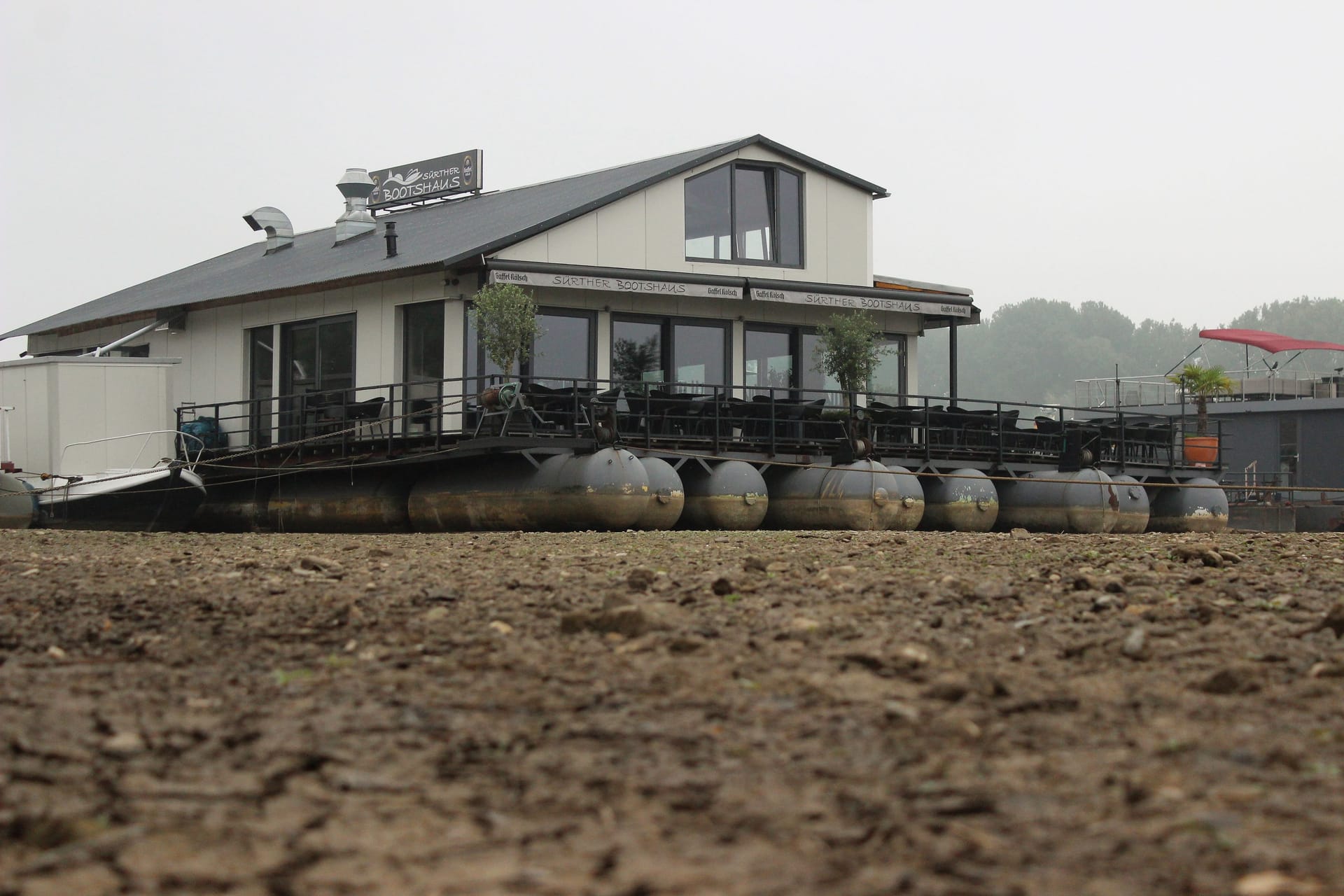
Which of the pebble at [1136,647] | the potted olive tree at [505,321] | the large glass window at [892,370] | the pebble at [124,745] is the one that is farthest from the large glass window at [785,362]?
the pebble at [124,745]

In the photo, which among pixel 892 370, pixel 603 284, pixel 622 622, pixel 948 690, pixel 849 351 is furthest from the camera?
pixel 892 370

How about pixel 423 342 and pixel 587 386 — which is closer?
pixel 587 386

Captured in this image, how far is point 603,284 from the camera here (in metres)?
17.9

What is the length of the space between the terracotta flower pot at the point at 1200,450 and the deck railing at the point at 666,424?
2.27ft

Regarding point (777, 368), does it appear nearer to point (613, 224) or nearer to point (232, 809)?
point (613, 224)

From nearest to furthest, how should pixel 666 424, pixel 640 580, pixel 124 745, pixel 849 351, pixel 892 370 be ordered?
pixel 124 745
pixel 640 580
pixel 666 424
pixel 849 351
pixel 892 370

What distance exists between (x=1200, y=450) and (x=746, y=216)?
8.97 meters

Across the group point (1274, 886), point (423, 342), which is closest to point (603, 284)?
point (423, 342)

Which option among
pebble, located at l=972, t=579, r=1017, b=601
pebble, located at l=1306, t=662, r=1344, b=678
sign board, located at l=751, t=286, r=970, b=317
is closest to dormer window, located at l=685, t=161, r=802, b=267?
sign board, located at l=751, t=286, r=970, b=317

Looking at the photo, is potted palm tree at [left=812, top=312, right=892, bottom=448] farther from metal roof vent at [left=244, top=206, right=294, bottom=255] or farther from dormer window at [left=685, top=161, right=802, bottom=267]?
metal roof vent at [left=244, top=206, right=294, bottom=255]

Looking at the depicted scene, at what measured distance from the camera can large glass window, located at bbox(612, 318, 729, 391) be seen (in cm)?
1948

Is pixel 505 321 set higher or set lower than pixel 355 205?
lower

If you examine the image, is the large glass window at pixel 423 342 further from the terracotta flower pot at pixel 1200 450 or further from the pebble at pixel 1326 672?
the pebble at pixel 1326 672

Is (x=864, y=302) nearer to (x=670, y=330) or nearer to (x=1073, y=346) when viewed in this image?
(x=670, y=330)
